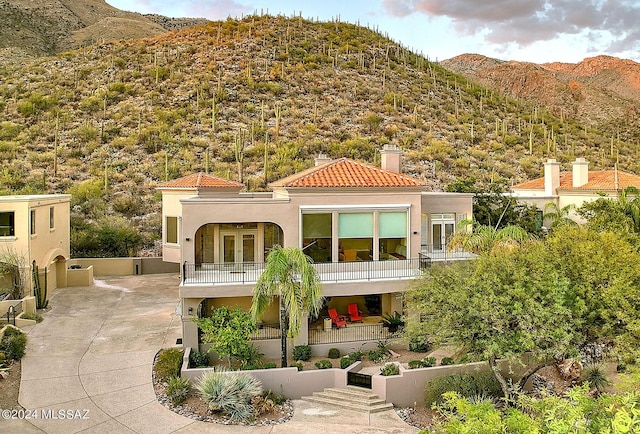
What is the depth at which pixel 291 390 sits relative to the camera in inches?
659

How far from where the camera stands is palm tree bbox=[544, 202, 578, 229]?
2664 centimetres

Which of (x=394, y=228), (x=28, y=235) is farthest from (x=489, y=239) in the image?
(x=28, y=235)

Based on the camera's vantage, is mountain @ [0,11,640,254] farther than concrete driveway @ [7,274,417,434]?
Yes

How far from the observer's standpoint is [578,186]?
29.8 meters

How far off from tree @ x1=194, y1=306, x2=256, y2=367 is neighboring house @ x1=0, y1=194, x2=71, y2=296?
12079 millimetres

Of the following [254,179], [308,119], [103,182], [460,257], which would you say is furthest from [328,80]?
[460,257]

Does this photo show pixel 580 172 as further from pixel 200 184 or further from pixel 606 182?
pixel 200 184

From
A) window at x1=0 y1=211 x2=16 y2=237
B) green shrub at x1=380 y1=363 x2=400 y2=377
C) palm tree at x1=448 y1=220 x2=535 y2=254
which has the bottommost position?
green shrub at x1=380 y1=363 x2=400 y2=377

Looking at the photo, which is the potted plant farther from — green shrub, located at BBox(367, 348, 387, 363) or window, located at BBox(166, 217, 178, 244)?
window, located at BBox(166, 217, 178, 244)

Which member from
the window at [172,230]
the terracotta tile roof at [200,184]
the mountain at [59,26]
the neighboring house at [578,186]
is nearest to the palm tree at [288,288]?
the terracotta tile roof at [200,184]

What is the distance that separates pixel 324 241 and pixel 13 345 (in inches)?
485

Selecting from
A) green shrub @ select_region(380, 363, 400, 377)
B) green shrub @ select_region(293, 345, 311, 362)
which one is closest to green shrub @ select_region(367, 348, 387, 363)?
green shrub @ select_region(380, 363, 400, 377)

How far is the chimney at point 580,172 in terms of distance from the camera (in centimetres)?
2967

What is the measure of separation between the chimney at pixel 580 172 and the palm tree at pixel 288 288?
2044 centimetres
